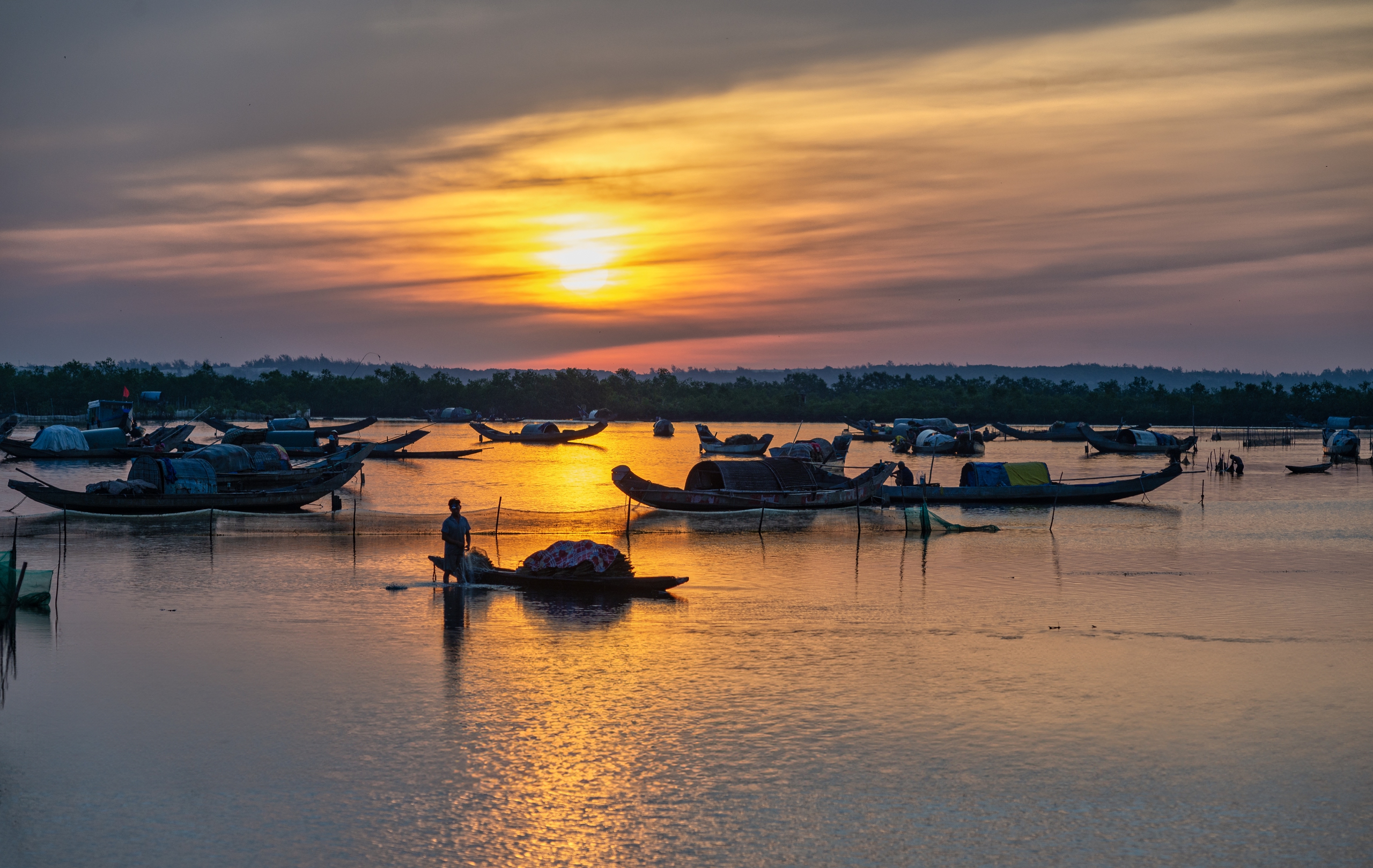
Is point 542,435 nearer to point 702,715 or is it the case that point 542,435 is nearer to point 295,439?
point 295,439

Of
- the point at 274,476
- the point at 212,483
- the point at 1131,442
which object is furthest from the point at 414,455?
the point at 1131,442

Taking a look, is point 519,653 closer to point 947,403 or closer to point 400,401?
point 947,403

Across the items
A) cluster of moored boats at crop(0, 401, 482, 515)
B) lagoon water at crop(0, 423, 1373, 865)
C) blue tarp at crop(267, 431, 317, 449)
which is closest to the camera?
lagoon water at crop(0, 423, 1373, 865)

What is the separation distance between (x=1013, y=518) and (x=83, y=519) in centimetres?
2911

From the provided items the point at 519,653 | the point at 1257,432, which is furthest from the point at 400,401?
the point at 519,653

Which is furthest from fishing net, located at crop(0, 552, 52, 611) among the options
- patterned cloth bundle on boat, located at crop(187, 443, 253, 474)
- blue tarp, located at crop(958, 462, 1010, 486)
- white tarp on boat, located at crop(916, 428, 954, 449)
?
white tarp on boat, located at crop(916, 428, 954, 449)

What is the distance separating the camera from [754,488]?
3847 centimetres

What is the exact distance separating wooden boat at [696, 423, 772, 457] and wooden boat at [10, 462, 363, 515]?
45.9 metres

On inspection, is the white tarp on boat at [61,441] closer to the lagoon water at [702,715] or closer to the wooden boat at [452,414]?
the lagoon water at [702,715]

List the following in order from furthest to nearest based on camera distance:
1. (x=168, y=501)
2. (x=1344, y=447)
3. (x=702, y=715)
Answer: (x=1344, y=447), (x=168, y=501), (x=702, y=715)

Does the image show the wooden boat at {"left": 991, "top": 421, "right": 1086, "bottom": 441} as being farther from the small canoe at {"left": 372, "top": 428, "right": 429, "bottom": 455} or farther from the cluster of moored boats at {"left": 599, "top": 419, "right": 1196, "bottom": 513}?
the cluster of moored boats at {"left": 599, "top": 419, "right": 1196, "bottom": 513}

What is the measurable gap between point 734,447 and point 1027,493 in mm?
44058

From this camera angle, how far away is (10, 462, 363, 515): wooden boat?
3331cm

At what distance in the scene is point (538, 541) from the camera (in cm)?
3003
